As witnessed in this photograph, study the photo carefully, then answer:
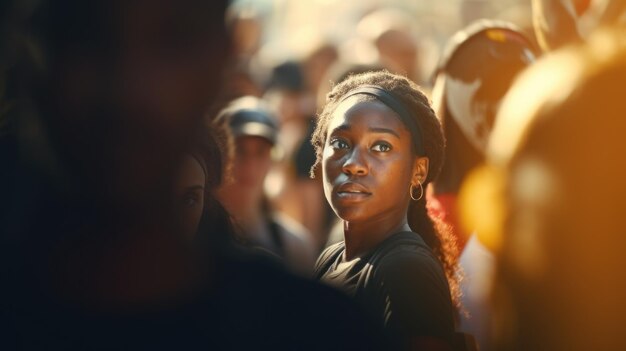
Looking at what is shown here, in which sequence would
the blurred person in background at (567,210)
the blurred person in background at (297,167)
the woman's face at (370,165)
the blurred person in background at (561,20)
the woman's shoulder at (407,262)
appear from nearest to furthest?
the blurred person in background at (567,210), the woman's shoulder at (407,262), the woman's face at (370,165), the blurred person in background at (561,20), the blurred person in background at (297,167)

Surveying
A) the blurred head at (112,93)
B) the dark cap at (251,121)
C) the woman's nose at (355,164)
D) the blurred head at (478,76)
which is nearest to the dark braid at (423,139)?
the woman's nose at (355,164)

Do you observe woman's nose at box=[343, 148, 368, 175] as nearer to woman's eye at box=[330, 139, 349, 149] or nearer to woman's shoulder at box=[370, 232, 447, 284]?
woman's eye at box=[330, 139, 349, 149]

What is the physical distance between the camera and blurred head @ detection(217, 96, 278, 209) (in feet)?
19.5

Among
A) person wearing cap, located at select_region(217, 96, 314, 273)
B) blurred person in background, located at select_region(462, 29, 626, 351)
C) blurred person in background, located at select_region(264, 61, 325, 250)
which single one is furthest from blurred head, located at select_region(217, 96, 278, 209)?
blurred person in background, located at select_region(462, 29, 626, 351)

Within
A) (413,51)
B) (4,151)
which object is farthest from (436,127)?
(413,51)

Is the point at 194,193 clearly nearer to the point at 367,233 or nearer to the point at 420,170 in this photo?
the point at 367,233

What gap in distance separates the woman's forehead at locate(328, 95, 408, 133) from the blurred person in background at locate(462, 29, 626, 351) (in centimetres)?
184

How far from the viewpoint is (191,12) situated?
1545mm

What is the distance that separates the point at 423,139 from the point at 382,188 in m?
0.26

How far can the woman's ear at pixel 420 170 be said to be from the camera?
3.44 metres

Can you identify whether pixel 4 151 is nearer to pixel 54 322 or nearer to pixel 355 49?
pixel 54 322

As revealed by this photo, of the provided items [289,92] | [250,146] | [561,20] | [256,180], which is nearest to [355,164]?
[561,20]

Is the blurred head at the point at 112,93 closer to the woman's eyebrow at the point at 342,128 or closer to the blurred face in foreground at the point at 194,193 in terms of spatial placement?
the blurred face in foreground at the point at 194,193

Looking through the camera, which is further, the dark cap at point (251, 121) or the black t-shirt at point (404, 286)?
the dark cap at point (251, 121)
